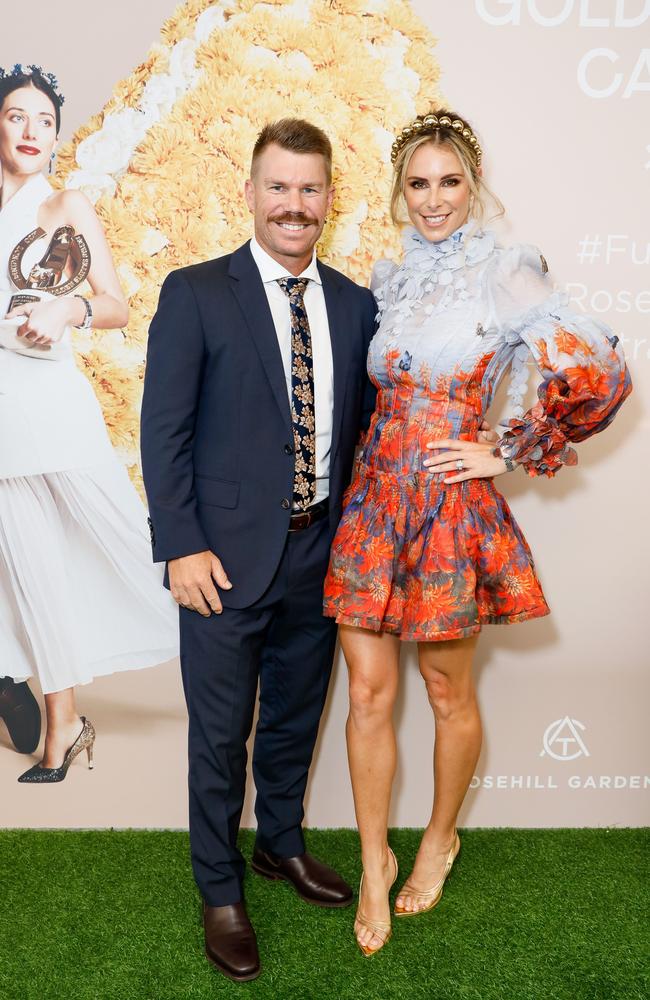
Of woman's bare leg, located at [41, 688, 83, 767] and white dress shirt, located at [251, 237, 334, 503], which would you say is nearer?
white dress shirt, located at [251, 237, 334, 503]

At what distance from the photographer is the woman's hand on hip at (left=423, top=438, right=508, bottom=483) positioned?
84.0 inches

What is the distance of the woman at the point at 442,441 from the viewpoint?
210cm

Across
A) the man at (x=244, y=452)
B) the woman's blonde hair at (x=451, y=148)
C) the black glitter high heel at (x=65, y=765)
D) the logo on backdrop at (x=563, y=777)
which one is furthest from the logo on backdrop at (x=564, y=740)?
the woman's blonde hair at (x=451, y=148)

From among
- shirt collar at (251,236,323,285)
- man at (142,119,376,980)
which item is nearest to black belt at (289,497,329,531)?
man at (142,119,376,980)

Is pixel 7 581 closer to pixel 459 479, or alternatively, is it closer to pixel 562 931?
pixel 459 479

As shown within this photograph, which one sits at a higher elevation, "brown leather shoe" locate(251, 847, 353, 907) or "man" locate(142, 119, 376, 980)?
"man" locate(142, 119, 376, 980)

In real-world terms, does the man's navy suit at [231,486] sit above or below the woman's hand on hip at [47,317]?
below

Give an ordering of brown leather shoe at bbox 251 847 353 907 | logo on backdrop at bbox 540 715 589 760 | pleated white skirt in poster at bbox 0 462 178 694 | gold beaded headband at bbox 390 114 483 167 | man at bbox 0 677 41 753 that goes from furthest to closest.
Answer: logo on backdrop at bbox 540 715 589 760
man at bbox 0 677 41 753
pleated white skirt in poster at bbox 0 462 178 694
brown leather shoe at bbox 251 847 353 907
gold beaded headband at bbox 390 114 483 167

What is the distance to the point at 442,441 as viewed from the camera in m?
2.14

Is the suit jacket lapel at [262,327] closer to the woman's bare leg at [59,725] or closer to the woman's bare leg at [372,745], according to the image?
the woman's bare leg at [372,745]

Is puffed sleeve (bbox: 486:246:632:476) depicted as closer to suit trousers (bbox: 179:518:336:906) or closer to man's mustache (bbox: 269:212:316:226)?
man's mustache (bbox: 269:212:316:226)

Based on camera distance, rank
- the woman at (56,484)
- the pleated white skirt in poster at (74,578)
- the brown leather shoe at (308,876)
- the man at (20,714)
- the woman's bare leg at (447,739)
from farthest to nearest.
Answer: the man at (20,714), the pleated white skirt in poster at (74,578), the woman at (56,484), the brown leather shoe at (308,876), the woman's bare leg at (447,739)

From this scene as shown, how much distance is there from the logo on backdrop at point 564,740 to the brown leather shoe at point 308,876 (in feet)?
2.77

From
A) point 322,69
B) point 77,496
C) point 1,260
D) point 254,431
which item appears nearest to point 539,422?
point 254,431
